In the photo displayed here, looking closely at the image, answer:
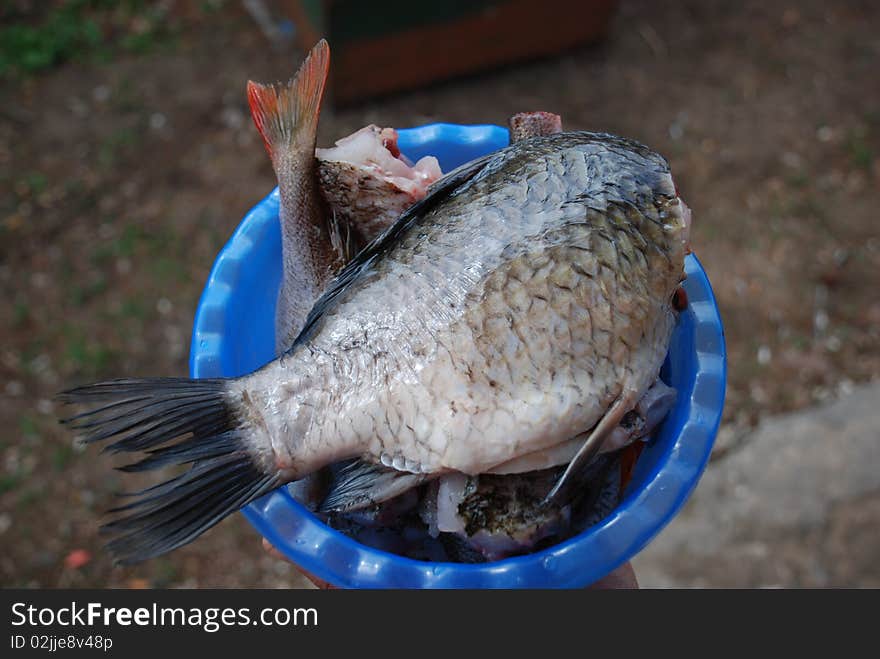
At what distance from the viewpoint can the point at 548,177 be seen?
1235 millimetres

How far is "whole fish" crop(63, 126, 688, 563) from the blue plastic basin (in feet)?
0.32

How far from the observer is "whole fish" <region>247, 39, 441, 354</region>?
1359 mm

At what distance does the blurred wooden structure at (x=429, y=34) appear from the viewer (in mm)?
3352

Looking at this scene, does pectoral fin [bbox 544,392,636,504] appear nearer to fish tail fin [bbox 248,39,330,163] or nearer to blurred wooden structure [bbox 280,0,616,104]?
fish tail fin [bbox 248,39,330,163]


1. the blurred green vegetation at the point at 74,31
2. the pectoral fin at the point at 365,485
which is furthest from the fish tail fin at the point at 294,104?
the blurred green vegetation at the point at 74,31

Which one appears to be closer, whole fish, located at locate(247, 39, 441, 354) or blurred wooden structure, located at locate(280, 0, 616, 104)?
whole fish, located at locate(247, 39, 441, 354)

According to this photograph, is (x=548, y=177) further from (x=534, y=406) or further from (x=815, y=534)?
(x=815, y=534)

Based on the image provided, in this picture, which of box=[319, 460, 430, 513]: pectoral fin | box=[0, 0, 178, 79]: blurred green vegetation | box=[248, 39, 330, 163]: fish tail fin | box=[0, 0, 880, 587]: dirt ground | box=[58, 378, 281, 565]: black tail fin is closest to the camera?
box=[58, 378, 281, 565]: black tail fin

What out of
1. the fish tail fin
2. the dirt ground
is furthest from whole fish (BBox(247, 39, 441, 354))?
the dirt ground

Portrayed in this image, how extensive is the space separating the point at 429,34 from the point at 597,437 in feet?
9.12

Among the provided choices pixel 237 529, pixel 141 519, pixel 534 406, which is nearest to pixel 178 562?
pixel 237 529

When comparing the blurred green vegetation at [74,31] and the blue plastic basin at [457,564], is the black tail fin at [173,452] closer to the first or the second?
the blue plastic basin at [457,564]

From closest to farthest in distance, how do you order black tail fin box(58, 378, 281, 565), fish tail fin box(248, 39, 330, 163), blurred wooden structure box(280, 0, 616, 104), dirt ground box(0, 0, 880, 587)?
black tail fin box(58, 378, 281, 565) < fish tail fin box(248, 39, 330, 163) < dirt ground box(0, 0, 880, 587) < blurred wooden structure box(280, 0, 616, 104)

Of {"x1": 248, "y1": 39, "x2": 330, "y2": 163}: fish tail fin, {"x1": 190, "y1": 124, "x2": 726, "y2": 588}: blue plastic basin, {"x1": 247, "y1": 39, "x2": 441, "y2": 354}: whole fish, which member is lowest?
{"x1": 190, "y1": 124, "x2": 726, "y2": 588}: blue plastic basin
